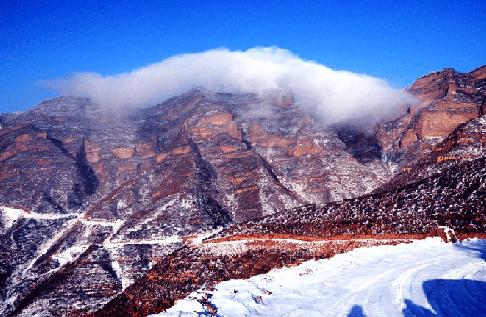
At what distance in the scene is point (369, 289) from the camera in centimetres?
2445

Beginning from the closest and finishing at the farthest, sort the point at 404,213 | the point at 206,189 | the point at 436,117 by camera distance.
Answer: the point at 404,213, the point at 206,189, the point at 436,117

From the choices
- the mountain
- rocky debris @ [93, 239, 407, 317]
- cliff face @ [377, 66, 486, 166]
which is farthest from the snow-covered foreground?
cliff face @ [377, 66, 486, 166]

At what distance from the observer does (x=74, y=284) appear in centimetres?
5431

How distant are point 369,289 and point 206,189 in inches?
2803

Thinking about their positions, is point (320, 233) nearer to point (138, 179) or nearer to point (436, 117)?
point (436, 117)

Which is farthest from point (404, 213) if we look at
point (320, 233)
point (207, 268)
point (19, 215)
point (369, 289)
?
point (19, 215)

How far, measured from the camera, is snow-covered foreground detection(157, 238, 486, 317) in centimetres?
2092

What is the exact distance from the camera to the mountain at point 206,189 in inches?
1586

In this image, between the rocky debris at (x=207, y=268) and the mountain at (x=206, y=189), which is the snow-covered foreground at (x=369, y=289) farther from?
the mountain at (x=206, y=189)

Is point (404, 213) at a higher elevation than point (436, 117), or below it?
below

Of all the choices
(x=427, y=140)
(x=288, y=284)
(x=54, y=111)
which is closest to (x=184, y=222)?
(x=288, y=284)

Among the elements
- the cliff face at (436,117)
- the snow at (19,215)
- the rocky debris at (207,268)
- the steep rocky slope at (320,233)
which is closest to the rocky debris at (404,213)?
the steep rocky slope at (320,233)

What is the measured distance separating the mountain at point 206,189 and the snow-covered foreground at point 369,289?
5669 mm

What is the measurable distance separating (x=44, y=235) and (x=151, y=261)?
3426 centimetres
